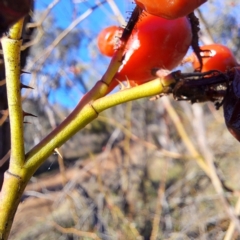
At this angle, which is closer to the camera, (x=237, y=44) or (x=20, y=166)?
(x=20, y=166)

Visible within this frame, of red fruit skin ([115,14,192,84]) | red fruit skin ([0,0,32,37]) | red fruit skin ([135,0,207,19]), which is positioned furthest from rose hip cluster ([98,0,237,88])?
red fruit skin ([0,0,32,37])

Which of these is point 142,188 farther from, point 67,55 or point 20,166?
point 20,166

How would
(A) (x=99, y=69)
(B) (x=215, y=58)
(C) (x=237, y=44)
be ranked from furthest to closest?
(A) (x=99, y=69) → (C) (x=237, y=44) → (B) (x=215, y=58)

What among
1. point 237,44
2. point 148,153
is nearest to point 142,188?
point 148,153

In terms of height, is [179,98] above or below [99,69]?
above

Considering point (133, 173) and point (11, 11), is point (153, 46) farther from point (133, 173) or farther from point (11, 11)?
point (133, 173)

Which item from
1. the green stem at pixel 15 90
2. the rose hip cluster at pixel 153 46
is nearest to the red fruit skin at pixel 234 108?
the rose hip cluster at pixel 153 46
